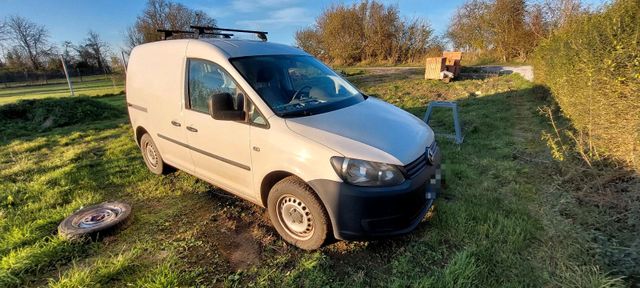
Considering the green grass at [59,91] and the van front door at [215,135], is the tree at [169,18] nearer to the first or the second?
the green grass at [59,91]

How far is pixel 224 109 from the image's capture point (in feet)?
9.57

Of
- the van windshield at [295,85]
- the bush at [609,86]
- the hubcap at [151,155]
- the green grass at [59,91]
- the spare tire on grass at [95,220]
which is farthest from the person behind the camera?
the green grass at [59,91]

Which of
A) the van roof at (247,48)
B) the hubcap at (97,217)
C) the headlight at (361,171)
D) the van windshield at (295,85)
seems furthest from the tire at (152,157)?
the headlight at (361,171)

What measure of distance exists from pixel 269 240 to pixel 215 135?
1.21 metres

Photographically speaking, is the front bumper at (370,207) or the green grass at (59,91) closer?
the front bumper at (370,207)

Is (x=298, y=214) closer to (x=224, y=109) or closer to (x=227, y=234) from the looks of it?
(x=227, y=234)

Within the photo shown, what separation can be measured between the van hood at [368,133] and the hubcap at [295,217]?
2.12 ft

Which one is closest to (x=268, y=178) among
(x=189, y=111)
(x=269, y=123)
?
(x=269, y=123)

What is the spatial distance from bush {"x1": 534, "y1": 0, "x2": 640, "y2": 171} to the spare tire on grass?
5.56m

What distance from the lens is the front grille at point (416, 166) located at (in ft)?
8.46

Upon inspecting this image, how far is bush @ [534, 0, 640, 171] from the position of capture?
3643mm

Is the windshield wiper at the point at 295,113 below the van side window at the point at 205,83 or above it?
below

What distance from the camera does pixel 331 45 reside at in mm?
29766

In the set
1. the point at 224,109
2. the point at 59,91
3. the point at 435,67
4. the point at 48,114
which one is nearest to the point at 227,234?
the point at 224,109
